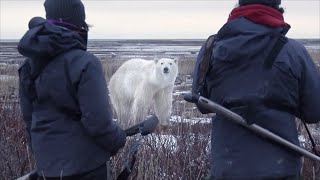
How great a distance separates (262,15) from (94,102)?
3.40ft

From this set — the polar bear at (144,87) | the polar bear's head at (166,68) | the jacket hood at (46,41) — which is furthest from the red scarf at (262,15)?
the polar bear's head at (166,68)

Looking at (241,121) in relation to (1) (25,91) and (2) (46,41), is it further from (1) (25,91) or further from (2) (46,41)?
(1) (25,91)

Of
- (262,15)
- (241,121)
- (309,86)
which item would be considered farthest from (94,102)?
(309,86)

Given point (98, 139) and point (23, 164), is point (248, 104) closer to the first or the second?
point (98, 139)

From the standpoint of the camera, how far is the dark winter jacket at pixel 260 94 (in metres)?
3.01

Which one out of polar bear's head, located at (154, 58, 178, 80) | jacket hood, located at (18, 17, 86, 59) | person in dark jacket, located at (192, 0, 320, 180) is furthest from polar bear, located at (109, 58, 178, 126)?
person in dark jacket, located at (192, 0, 320, 180)

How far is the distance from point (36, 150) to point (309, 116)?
62.9 inches

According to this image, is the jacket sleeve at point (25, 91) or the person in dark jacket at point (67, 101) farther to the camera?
the jacket sleeve at point (25, 91)

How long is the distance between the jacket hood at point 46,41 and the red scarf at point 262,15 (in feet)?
3.20

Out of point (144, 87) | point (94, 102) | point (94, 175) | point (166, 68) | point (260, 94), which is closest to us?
point (260, 94)

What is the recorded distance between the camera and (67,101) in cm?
321

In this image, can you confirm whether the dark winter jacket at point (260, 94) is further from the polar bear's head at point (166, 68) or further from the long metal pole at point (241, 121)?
the polar bear's head at point (166, 68)

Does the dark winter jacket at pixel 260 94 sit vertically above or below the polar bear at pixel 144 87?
above

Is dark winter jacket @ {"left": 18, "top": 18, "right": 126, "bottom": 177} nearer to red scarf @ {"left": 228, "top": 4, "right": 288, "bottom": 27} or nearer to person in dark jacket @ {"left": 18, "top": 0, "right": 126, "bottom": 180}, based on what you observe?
person in dark jacket @ {"left": 18, "top": 0, "right": 126, "bottom": 180}
